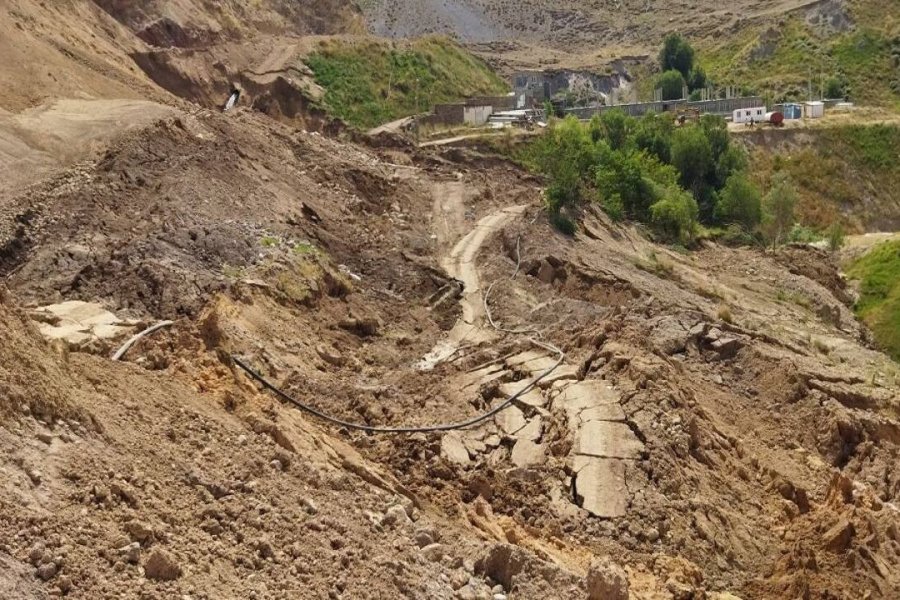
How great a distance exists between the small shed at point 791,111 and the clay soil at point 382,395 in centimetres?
3299

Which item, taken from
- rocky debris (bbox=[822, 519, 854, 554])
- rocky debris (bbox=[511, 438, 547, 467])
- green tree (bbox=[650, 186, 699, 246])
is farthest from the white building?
rocky debris (bbox=[822, 519, 854, 554])

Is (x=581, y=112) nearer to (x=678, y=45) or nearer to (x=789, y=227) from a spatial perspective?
(x=678, y=45)

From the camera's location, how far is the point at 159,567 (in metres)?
8.77

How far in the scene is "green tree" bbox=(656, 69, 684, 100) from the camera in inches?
2835

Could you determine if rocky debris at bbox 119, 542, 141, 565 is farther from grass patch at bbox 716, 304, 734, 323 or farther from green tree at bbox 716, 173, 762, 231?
green tree at bbox 716, 173, 762, 231

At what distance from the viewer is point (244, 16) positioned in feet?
201

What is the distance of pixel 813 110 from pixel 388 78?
28155mm

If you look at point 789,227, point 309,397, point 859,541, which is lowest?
point 789,227

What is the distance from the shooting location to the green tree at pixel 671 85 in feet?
236

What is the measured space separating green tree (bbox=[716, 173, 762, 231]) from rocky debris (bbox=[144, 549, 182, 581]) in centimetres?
3893

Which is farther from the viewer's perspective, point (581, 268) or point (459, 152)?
→ point (459, 152)

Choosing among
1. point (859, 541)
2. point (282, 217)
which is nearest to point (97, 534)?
point (859, 541)

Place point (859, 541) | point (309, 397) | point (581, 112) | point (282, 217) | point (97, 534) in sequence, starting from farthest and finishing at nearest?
point (581, 112)
point (282, 217)
point (309, 397)
point (859, 541)
point (97, 534)

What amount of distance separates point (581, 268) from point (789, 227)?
71.8 feet
